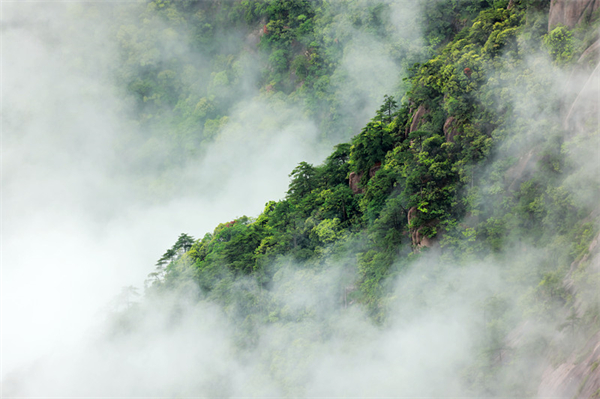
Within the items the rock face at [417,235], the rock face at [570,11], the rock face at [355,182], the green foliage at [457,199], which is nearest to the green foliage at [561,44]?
the green foliage at [457,199]

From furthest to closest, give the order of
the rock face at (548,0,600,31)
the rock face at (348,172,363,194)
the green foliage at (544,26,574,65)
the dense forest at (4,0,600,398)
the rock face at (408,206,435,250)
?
the rock face at (348,172,363,194), the rock face at (408,206,435,250), the green foliage at (544,26,574,65), the rock face at (548,0,600,31), the dense forest at (4,0,600,398)

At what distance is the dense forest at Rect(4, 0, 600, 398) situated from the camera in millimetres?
29719

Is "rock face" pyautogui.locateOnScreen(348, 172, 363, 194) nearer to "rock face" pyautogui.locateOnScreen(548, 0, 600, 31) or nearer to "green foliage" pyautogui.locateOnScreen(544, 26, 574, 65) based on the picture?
"green foliage" pyautogui.locateOnScreen(544, 26, 574, 65)

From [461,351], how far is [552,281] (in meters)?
7.37

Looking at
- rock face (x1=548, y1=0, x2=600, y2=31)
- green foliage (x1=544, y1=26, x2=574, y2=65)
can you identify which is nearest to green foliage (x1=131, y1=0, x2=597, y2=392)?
green foliage (x1=544, y1=26, x2=574, y2=65)

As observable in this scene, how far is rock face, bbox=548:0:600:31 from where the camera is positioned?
31.5 m

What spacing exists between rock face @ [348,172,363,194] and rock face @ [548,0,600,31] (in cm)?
1675

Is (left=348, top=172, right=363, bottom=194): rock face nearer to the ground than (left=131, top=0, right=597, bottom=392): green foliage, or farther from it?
farther from it

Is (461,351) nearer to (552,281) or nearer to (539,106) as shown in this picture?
(552,281)

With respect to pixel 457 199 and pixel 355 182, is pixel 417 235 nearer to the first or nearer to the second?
pixel 457 199

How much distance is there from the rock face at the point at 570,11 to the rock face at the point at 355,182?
16750mm

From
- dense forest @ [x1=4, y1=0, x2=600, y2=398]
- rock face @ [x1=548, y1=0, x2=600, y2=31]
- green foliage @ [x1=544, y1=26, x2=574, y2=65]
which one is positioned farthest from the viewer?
green foliage @ [x1=544, y1=26, x2=574, y2=65]

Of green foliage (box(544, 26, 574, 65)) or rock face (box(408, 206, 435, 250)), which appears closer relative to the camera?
green foliage (box(544, 26, 574, 65))

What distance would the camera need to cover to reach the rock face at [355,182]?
153 ft
